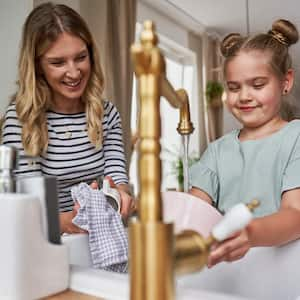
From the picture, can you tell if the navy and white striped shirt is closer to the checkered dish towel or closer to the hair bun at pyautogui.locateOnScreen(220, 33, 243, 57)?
the checkered dish towel

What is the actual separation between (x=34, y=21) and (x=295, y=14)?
864 millimetres

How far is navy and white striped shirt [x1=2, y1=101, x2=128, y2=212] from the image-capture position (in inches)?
30.5

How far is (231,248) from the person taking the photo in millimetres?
332

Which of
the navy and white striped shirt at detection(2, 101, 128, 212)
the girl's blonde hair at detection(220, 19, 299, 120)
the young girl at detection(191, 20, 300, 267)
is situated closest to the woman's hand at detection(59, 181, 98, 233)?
the navy and white striped shirt at detection(2, 101, 128, 212)

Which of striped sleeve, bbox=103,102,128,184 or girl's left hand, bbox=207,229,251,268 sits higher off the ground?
striped sleeve, bbox=103,102,128,184

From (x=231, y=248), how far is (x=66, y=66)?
581 millimetres

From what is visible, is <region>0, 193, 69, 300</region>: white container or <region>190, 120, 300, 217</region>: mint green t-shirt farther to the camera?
<region>190, 120, 300, 217</region>: mint green t-shirt

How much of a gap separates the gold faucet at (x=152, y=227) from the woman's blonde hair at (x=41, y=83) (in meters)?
0.53

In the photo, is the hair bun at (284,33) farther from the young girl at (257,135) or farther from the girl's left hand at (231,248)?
the girl's left hand at (231,248)

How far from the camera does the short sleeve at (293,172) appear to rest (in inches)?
23.0

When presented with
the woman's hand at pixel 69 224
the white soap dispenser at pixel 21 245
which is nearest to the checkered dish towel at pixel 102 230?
the woman's hand at pixel 69 224

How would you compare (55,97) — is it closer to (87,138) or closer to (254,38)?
(87,138)

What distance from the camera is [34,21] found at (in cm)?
85

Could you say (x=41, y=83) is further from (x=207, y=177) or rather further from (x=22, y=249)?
(x=22, y=249)
